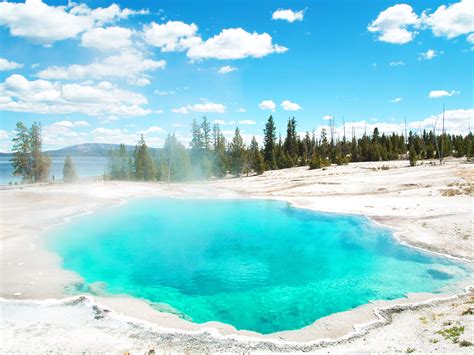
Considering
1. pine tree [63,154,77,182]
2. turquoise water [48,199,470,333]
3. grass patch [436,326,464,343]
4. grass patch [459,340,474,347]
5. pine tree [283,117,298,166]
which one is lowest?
turquoise water [48,199,470,333]

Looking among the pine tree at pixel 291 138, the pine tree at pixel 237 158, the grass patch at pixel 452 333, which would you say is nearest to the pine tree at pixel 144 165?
the pine tree at pixel 237 158

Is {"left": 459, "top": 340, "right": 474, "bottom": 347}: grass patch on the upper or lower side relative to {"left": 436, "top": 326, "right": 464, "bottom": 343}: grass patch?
upper

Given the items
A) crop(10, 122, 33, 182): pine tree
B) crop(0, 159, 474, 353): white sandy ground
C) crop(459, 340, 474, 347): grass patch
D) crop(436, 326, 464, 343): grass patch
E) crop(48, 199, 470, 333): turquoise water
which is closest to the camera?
crop(459, 340, 474, 347): grass patch

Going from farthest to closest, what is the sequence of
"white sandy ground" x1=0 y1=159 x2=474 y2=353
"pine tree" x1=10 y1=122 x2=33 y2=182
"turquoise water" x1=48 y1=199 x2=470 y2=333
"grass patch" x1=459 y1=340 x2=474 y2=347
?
"pine tree" x1=10 y1=122 x2=33 y2=182, "turquoise water" x1=48 y1=199 x2=470 y2=333, "white sandy ground" x1=0 y1=159 x2=474 y2=353, "grass patch" x1=459 y1=340 x2=474 y2=347

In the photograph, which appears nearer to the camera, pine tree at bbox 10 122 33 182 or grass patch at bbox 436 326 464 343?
grass patch at bbox 436 326 464 343

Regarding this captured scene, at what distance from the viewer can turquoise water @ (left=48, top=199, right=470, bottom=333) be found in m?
13.6

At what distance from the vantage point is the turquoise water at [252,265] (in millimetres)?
13617

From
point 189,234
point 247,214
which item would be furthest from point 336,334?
point 247,214

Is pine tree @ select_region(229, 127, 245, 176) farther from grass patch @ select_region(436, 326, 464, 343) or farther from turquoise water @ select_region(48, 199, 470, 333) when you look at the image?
grass patch @ select_region(436, 326, 464, 343)

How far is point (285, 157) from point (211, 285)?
6078 cm

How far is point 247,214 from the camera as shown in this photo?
109ft

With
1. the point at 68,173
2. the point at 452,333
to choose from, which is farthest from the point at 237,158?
the point at 452,333

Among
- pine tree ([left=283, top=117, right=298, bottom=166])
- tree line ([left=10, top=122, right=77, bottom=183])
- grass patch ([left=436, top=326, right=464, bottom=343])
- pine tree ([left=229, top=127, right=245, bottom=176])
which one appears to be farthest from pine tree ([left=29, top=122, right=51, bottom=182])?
grass patch ([left=436, top=326, right=464, bottom=343])

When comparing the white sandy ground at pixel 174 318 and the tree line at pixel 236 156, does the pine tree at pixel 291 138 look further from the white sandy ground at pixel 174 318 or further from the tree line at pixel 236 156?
the white sandy ground at pixel 174 318
